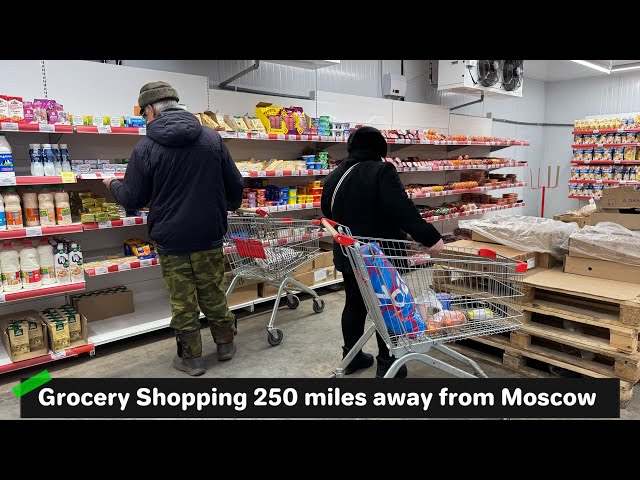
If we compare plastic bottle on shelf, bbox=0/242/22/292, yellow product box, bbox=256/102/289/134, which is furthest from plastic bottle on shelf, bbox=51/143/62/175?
yellow product box, bbox=256/102/289/134

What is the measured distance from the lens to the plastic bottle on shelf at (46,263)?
3367mm

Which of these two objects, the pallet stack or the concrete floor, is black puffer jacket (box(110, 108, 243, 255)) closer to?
the concrete floor

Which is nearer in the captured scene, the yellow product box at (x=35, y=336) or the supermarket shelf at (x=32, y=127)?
the supermarket shelf at (x=32, y=127)

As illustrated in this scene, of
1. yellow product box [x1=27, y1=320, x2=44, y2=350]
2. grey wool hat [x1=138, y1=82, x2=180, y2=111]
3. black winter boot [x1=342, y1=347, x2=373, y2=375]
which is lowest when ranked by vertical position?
black winter boot [x1=342, y1=347, x2=373, y2=375]

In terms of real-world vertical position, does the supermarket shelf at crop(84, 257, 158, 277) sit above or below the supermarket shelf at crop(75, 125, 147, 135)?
below

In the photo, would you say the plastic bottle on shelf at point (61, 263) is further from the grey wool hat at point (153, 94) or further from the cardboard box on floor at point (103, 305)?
the grey wool hat at point (153, 94)

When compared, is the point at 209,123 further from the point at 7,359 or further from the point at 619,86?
the point at 619,86

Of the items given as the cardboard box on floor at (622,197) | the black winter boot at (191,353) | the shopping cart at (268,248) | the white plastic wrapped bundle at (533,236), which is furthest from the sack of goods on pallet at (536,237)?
the black winter boot at (191,353)

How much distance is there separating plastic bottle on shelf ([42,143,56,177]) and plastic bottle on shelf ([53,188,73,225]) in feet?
0.53

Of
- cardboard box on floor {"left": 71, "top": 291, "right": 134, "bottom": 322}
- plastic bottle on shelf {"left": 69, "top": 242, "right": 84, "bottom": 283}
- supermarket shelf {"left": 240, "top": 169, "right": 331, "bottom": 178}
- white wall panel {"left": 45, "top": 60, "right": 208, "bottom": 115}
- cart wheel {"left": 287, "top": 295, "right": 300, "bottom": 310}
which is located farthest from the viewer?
cart wheel {"left": 287, "top": 295, "right": 300, "bottom": 310}

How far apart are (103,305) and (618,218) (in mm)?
4725

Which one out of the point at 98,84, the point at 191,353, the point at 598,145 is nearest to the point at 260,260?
the point at 191,353

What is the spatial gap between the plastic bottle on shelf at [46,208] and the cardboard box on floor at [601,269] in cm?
386

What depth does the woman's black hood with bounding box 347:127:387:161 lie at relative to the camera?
290 centimetres
